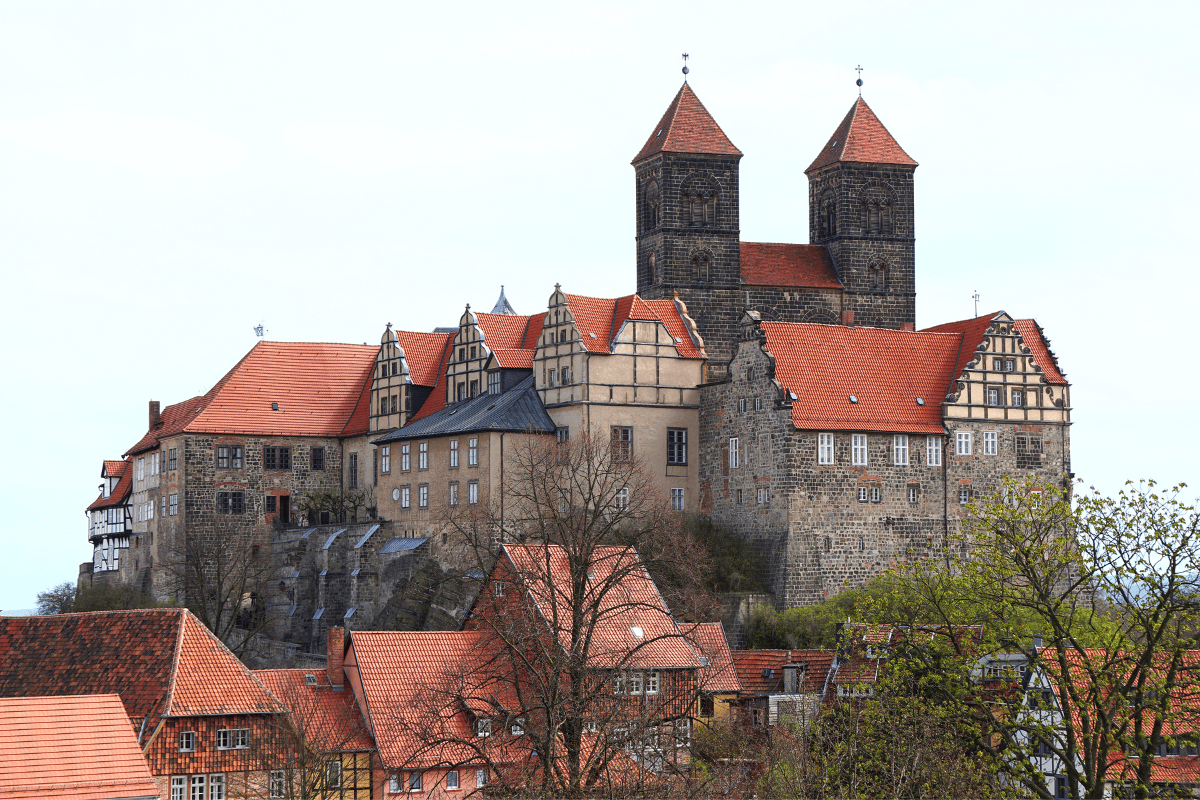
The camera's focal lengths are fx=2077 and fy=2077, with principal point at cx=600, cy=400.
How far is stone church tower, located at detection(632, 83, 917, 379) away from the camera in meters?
78.8

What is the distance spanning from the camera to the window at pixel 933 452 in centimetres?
6856

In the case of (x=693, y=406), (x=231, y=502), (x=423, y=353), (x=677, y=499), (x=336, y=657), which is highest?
(x=423, y=353)

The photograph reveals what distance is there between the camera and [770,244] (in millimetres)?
82375

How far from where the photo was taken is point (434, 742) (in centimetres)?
3916

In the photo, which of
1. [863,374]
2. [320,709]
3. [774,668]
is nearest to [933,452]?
[863,374]

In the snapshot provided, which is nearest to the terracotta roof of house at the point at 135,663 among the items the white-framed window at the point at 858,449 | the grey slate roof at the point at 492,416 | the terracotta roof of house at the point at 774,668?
the terracotta roof of house at the point at 774,668

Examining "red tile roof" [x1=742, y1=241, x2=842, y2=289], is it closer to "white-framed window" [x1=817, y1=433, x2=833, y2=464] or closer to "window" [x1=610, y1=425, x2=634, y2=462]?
"window" [x1=610, y1=425, x2=634, y2=462]

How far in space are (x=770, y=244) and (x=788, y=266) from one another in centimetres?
146

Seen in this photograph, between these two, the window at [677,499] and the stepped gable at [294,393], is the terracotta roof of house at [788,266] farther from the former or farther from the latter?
the stepped gable at [294,393]

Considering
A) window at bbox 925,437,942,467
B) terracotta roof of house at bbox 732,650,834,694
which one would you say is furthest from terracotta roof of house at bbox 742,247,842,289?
terracotta roof of house at bbox 732,650,834,694

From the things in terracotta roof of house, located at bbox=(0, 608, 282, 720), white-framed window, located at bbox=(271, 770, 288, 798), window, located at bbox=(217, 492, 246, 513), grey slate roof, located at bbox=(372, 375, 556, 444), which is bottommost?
white-framed window, located at bbox=(271, 770, 288, 798)

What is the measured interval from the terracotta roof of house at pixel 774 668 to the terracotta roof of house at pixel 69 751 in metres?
19.5

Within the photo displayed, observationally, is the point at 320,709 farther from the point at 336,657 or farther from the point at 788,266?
the point at 788,266

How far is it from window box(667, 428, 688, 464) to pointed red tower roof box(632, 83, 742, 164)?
43.1 ft
